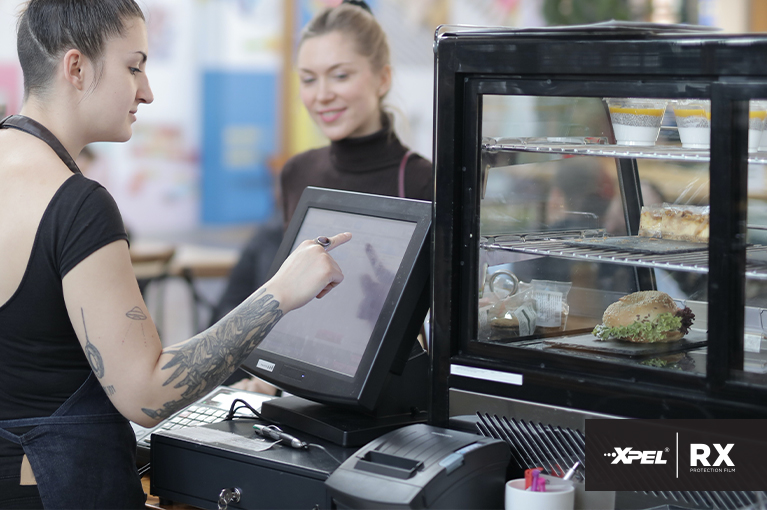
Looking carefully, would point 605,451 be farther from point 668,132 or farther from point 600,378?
point 668,132

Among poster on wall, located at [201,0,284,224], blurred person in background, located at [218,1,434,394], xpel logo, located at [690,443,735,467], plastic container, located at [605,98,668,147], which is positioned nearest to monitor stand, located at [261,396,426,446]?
xpel logo, located at [690,443,735,467]

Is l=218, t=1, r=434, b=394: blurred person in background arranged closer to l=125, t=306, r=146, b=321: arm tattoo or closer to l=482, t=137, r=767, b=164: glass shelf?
l=482, t=137, r=767, b=164: glass shelf

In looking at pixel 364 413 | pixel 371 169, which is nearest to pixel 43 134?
pixel 364 413

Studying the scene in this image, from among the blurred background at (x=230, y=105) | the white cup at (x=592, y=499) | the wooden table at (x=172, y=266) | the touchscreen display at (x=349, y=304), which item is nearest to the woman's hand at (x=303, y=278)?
the touchscreen display at (x=349, y=304)

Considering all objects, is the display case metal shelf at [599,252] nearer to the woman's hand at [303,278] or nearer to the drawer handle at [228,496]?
the woman's hand at [303,278]

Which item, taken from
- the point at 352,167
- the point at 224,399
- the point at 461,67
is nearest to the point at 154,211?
the point at 352,167

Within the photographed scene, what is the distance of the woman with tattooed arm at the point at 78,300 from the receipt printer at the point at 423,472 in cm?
30

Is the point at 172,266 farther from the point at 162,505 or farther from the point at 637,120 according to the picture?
the point at 637,120

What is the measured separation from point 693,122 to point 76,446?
1.26m

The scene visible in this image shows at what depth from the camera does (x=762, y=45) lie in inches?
49.0

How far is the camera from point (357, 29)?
2.64m

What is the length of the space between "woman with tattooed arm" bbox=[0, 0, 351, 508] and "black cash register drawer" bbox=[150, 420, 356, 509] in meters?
0.09

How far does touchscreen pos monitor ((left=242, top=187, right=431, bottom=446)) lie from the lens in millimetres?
1570

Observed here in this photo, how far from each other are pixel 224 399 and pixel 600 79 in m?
1.12
